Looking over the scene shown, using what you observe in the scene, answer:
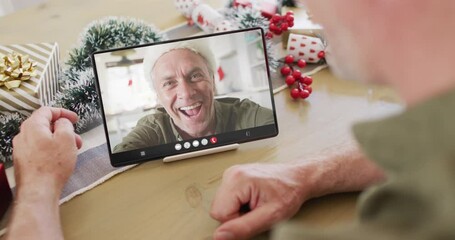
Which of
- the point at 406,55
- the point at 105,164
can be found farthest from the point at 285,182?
the point at 406,55

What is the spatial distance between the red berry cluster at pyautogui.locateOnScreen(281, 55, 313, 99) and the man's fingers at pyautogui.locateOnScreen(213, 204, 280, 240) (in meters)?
0.34

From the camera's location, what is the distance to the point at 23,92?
1047 millimetres

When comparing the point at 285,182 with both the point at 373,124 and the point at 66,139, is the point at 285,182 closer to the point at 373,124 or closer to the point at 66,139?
the point at 66,139

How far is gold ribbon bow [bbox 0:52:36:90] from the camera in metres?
1.05

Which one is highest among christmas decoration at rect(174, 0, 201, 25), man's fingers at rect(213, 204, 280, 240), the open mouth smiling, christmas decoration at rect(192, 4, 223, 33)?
christmas decoration at rect(174, 0, 201, 25)

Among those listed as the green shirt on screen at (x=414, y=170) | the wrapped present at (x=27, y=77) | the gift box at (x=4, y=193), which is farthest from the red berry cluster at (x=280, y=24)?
the green shirt on screen at (x=414, y=170)

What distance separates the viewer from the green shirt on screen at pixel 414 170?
13.9 inches

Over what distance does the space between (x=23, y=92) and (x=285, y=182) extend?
1.65 ft

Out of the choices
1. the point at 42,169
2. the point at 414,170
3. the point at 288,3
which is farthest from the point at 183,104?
the point at 414,170

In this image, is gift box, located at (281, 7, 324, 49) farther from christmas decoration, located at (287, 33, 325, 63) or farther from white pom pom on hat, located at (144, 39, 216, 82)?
white pom pom on hat, located at (144, 39, 216, 82)

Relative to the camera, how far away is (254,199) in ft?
2.80

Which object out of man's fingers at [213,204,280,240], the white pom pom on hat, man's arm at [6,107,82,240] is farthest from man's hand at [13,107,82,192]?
man's fingers at [213,204,280,240]

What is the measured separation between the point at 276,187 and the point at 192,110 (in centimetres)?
22

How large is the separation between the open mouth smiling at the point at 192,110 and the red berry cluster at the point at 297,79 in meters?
0.21
